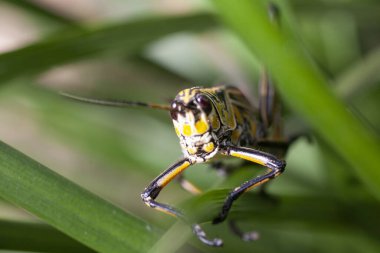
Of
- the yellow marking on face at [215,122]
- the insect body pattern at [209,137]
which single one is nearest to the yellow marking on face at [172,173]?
the insect body pattern at [209,137]

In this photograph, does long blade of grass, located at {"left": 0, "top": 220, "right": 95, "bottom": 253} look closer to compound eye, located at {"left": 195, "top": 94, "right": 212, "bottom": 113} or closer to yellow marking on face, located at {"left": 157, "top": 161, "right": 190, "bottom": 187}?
yellow marking on face, located at {"left": 157, "top": 161, "right": 190, "bottom": 187}

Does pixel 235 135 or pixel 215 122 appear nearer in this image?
pixel 215 122

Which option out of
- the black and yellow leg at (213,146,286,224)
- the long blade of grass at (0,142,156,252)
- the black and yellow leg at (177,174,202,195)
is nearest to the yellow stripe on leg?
the black and yellow leg at (213,146,286,224)

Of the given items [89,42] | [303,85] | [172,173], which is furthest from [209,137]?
[89,42]

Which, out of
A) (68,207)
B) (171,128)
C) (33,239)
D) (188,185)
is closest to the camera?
(68,207)

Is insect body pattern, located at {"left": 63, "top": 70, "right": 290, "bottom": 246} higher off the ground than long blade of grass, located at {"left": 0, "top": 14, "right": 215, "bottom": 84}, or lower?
lower

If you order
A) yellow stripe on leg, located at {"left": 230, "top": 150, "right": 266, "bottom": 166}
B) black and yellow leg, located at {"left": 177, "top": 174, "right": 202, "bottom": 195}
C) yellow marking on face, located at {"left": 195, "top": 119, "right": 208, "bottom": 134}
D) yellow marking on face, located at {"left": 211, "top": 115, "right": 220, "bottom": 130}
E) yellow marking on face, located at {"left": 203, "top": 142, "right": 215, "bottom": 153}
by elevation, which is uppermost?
yellow marking on face, located at {"left": 195, "top": 119, "right": 208, "bottom": 134}

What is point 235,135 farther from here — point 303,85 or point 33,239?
point 33,239
